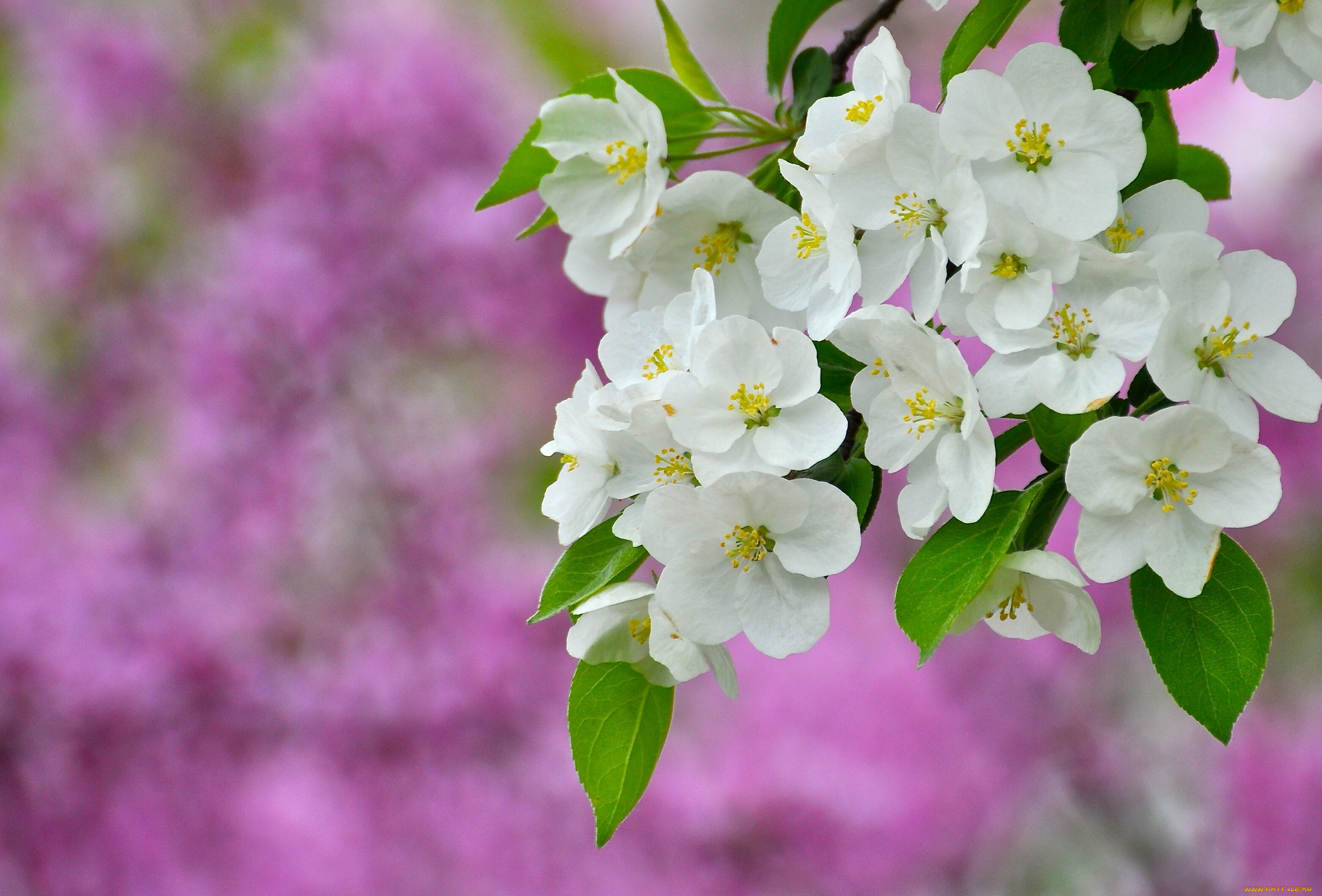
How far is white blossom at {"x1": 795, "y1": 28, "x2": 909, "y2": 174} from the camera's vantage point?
40cm

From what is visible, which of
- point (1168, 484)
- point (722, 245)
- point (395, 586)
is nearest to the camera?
point (1168, 484)

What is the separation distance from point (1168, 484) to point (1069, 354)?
2.1 inches

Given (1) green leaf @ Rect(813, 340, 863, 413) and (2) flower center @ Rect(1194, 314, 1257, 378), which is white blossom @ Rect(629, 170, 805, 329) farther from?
(2) flower center @ Rect(1194, 314, 1257, 378)

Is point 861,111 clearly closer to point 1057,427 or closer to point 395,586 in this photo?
point 1057,427

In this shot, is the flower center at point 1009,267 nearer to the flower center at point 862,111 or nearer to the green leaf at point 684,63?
the flower center at point 862,111

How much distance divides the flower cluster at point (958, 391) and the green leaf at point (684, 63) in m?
0.16

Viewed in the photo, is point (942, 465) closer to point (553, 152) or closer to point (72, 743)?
point (553, 152)

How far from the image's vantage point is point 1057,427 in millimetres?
397

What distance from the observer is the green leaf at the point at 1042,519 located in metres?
0.42

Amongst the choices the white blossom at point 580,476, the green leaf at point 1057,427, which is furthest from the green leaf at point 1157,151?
the white blossom at point 580,476

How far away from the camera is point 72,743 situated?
1.58 meters

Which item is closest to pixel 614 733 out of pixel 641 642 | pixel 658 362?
pixel 641 642

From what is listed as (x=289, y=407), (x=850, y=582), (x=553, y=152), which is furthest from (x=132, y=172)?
(x=553, y=152)

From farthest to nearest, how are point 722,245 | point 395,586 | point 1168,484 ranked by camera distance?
1. point 395,586
2. point 722,245
3. point 1168,484
